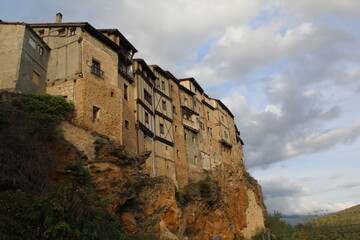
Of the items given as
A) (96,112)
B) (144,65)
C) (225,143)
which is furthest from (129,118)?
(225,143)

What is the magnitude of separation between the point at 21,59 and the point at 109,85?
6782 millimetres

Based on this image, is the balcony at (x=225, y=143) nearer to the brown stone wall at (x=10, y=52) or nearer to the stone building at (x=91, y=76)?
the stone building at (x=91, y=76)

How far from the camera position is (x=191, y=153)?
41688 millimetres

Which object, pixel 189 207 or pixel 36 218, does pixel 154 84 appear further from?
pixel 36 218

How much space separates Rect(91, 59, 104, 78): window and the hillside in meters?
4.69

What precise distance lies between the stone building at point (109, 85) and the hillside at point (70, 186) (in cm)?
279

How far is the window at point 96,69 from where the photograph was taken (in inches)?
1073

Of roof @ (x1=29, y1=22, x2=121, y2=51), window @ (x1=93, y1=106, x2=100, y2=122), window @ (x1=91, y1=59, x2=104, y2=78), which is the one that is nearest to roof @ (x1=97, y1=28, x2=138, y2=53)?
roof @ (x1=29, y1=22, x2=121, y2=51)

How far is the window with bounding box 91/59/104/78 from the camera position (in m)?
27.3

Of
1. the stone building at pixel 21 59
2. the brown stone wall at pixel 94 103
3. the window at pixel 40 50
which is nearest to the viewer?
the stone building at pixel 21 59

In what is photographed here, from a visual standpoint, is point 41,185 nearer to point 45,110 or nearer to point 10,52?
point 45,110

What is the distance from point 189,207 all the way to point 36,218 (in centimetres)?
2145

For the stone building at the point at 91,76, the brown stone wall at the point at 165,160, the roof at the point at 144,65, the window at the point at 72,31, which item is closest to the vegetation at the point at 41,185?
the stone building at the point at 91,76

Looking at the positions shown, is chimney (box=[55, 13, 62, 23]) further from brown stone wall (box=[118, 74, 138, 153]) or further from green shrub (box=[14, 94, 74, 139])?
green shrub (box=[14, 94, 74, 139])
